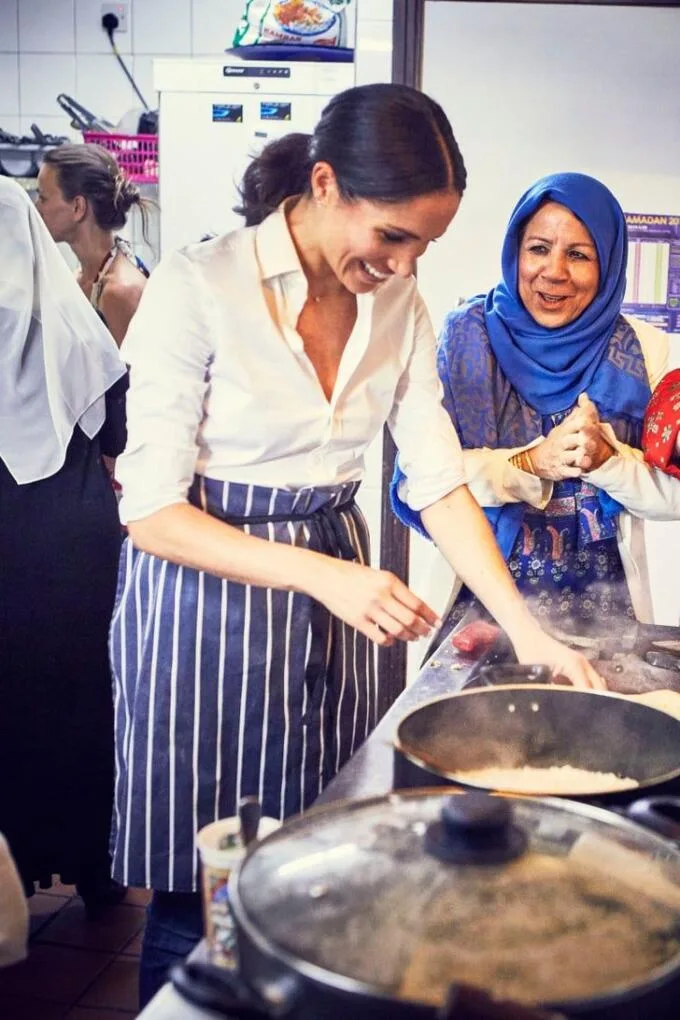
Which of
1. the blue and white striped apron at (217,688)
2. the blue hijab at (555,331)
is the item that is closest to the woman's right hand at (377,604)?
the blue and white striped apron at (217,688)

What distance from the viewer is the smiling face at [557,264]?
214 cm

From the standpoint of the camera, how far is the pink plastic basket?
4.34 metres

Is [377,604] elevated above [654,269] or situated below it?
below

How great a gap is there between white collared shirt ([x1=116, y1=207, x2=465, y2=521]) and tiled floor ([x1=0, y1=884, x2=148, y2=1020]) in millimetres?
1266

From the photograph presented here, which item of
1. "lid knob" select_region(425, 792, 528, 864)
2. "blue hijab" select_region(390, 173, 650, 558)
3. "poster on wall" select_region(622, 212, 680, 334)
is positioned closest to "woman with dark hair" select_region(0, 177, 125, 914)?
"blue hijab" select_region(390, 173, 650, 558)

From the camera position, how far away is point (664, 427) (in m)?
2.02

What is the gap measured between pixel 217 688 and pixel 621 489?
2.89 ft

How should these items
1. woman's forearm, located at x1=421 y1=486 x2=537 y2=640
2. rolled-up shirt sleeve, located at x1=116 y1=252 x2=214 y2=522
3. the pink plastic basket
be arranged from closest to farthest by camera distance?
rolled-up shirt sleeve, located at x1=116 y1=252 x2=214 y2=522, woman's forearm, located at x1=421 y1=486 x2=537 y2=640, the pink plastic basket

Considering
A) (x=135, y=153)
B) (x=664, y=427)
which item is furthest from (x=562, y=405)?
(x=135, y=153)

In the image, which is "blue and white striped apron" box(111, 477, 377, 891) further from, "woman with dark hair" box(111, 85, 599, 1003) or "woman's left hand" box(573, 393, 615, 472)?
"woman's left hand" box(573, 393, 615, 472)

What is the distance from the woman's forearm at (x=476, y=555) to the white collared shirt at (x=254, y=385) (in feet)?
0.09

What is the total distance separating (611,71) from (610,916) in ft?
10.5

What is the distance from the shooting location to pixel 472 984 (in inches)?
22.7

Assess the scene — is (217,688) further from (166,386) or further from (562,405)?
(562,405)
